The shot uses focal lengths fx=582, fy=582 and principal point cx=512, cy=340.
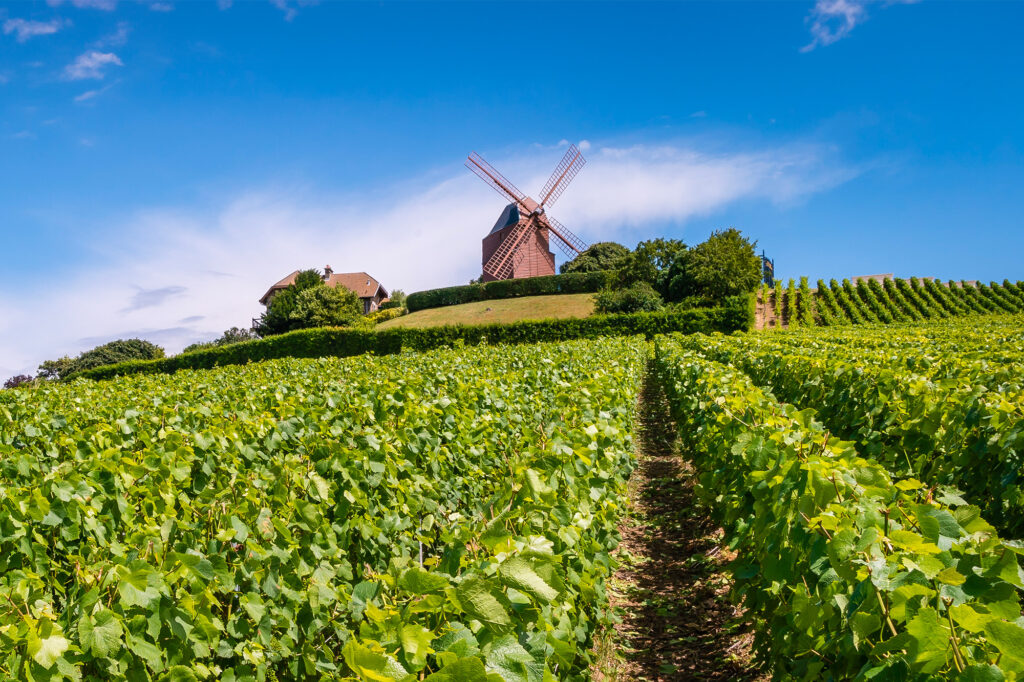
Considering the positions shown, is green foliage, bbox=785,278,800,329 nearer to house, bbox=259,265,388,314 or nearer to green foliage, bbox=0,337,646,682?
green foliage, bbox=0,337,646,682

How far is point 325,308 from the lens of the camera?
51.7 m

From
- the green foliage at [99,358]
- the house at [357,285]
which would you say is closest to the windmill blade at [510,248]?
the house at [357,285]

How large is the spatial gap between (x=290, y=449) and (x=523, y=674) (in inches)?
183

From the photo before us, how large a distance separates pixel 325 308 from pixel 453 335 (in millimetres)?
22059

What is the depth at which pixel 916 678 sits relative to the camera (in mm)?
1747

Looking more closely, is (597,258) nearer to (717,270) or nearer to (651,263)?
(651,263)

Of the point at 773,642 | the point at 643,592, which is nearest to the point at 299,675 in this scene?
the point at 773,642

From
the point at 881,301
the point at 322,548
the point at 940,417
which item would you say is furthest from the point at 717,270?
the point at 322,548

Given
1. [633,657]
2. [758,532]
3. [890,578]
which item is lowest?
[633,657]

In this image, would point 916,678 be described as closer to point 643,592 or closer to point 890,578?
point 890,578

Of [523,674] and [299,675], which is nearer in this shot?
[523,674]

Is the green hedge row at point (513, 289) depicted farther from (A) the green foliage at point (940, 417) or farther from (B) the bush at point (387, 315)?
(A) the green foliage at point (940, 417)

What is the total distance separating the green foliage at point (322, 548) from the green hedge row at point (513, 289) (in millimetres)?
45669

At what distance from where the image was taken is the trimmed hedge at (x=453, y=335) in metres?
31.4
